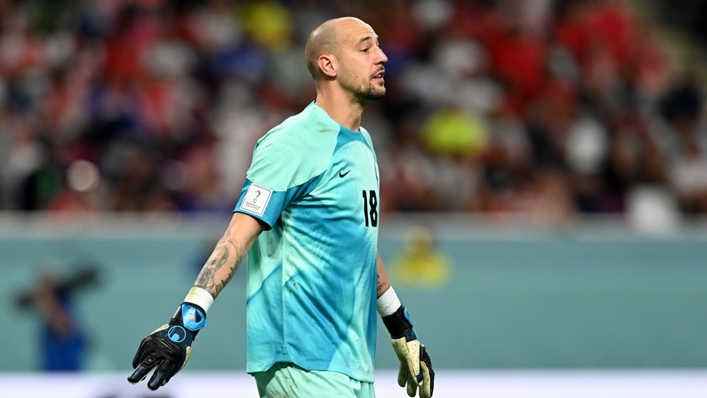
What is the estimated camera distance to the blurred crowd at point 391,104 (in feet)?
31.2

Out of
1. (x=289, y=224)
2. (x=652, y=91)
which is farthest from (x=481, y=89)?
(x=289, y=224)

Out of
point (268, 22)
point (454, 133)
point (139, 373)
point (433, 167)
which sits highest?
point (268, 22)

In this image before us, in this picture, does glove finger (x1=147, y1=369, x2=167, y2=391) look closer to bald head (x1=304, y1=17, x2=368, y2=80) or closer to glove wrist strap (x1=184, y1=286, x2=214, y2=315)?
glove wrist strap (x1=184, y1=286, x2=214, y2=315)

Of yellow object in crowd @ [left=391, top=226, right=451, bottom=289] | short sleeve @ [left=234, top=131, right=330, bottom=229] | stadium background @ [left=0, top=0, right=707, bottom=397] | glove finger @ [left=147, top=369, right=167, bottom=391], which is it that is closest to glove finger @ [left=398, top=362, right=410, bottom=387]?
short sleeve @ [left=234, top=131, right=330, bottom=229]

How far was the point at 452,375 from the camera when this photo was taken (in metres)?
6.11

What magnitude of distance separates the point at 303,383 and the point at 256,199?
0.66 metres

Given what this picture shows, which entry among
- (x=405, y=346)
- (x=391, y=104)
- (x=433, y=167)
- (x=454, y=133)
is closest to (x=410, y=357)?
(x=405, y=346)

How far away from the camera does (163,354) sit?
3.28 metres

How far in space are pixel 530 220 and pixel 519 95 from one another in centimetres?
240

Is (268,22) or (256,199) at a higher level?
(268,22)

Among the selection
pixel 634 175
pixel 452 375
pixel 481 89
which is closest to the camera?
pixel 452 375

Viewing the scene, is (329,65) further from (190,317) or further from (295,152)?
(190,317)

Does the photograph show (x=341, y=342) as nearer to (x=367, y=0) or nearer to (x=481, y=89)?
(x=481, y=89)

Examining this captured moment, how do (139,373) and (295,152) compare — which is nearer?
(139,373)
